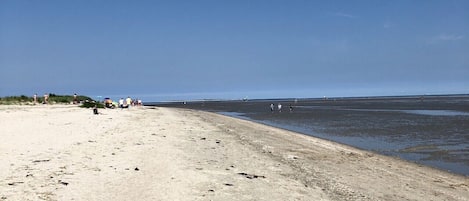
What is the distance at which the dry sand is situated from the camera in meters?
8.58

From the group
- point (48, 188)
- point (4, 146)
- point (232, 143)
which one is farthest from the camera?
point (232, 143)

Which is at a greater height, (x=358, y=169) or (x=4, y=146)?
(x=4, y=146)

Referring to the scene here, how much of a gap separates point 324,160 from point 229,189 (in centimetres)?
659

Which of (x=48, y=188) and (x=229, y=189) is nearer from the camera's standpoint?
(x=48, y=188)

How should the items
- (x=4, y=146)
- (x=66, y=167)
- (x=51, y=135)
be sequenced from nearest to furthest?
1. (x=66, y=167)
2. (x=4, y=146)
3. (x=51, y=135)

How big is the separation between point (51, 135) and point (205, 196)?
34.4ft

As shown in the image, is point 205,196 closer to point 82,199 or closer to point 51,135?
point 82,199

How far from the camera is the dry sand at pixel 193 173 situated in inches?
338

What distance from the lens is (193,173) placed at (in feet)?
34.3

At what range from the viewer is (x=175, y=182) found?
30.8 ft

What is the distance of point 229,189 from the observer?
905 cm

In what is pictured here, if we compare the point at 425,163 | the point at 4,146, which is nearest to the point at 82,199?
the point at 4,146

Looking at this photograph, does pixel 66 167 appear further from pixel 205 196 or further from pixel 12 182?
pixel 205 196

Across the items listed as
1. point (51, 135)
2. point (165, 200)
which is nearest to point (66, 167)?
point (165, 200)
